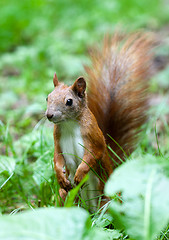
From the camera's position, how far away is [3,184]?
1.84 m

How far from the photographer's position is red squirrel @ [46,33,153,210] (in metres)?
1.75

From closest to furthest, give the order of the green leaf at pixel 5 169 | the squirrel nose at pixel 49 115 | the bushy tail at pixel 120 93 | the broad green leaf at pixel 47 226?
the broad green leaf at pixel 47 226
the squirrel nose at pixel 49 115
the green leaf at pixel 5 169
the bushy tail at pixel 120 93

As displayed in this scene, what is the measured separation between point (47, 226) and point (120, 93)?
136 centimetres

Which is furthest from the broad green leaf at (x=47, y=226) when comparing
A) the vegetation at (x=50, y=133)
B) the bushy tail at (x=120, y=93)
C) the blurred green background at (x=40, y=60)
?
the bushy tail at (x=120, y=93)

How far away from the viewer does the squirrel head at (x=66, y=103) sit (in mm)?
1664

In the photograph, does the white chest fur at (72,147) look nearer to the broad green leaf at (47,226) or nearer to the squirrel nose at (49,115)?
the squirrel nose at (49,115)

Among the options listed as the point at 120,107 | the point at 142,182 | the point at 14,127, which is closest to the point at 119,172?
the point at 142,182

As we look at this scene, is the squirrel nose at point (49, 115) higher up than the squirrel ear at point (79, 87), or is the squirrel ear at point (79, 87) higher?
the squirrel ear at point (79, 87)

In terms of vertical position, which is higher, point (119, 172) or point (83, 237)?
point (119, 172)

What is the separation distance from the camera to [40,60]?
4863mm

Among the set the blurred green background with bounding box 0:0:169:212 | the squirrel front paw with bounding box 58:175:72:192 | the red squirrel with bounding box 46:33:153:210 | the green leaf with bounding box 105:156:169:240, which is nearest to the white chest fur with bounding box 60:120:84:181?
the red squirrel with bounding box 46:33:153:210

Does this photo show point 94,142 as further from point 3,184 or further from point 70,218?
point 70,218

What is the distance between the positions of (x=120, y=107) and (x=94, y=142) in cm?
52

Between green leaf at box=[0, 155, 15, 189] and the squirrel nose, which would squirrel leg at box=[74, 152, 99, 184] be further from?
green leaf at box=[0, 155, 15, 189]
